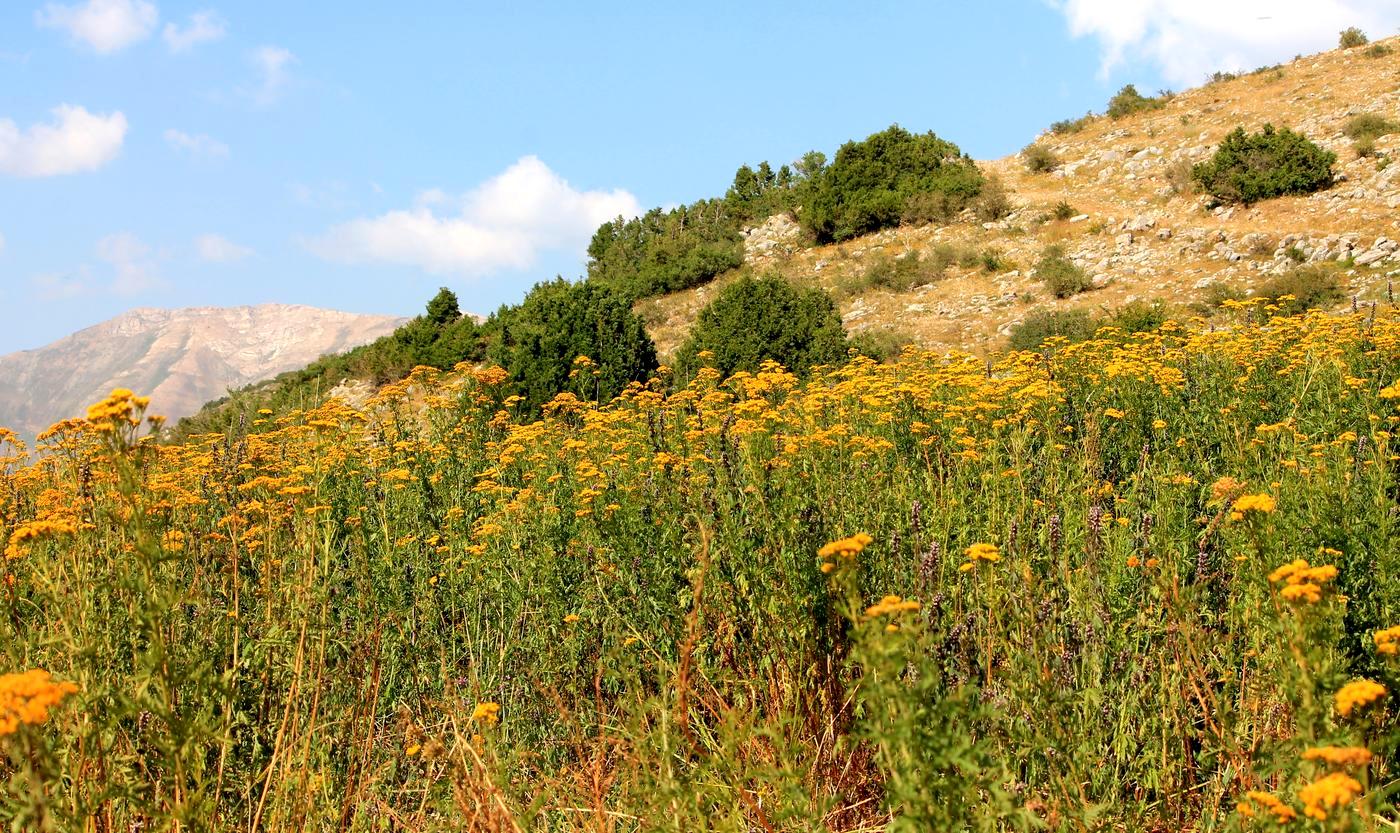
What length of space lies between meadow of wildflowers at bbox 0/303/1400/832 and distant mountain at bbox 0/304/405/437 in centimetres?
12237

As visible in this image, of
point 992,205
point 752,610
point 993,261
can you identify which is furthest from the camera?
point 992,205

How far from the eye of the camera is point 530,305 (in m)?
13.6

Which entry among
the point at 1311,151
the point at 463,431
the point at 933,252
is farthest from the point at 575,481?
the point at 1311,151

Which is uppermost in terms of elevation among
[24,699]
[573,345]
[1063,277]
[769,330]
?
[573,345]

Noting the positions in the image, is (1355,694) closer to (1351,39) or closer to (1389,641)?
(1389,641)

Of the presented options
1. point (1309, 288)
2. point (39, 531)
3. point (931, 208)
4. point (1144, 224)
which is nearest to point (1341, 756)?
point (39, 531)

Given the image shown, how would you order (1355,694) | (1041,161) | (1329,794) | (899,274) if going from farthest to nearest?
1. (1041,161)
2. (899,274)
3. (1355,694)
4. (1329,794)

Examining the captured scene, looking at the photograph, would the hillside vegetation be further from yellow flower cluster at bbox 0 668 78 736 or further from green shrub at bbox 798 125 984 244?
green shrub at bbox 798 125 984 244

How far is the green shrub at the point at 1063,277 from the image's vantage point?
670 inches

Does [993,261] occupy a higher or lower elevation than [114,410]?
higher

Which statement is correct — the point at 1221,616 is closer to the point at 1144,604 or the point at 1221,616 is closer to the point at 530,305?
the point at 1144,604

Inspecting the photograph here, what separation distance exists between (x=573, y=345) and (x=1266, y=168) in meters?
16.0

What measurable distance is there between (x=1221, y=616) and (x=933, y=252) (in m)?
18.8

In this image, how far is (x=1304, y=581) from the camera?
70.7 inches
